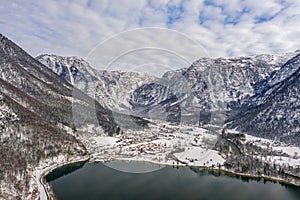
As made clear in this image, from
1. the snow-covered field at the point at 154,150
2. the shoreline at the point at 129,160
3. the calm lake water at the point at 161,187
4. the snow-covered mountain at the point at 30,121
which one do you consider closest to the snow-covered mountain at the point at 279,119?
the snow-covered field at the point at 154,150

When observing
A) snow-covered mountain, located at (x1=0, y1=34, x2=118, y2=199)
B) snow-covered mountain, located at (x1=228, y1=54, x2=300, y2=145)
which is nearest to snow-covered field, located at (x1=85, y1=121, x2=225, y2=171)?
snow-covered mountain, located at (x1=0, y1=34, x2=118, y2=199)

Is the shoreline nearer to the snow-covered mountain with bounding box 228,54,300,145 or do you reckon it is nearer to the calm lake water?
the calm lake water

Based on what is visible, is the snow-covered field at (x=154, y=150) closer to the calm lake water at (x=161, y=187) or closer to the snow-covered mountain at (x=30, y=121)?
the snow-covered mountain at (x=30, y=121)

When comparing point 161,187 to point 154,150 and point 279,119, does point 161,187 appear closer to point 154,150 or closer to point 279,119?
point 154,150

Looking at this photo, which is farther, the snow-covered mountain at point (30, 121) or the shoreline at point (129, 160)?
the snow-covered mountain at point (30, 121)

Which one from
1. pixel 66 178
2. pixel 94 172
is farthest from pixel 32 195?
pixel 94 172

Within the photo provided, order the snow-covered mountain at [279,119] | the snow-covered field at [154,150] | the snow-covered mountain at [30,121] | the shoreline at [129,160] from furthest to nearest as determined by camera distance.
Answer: the snow-covered mountain at [279,119], the snow-covered field at [154,150], the snow-covered mountain at [30,121], the shoreline at [129,160]

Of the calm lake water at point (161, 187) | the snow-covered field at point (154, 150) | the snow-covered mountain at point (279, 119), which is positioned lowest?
the calm lake water at point (161, 187)

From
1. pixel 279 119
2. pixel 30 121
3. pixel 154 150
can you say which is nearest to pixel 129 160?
pixel 154 150
